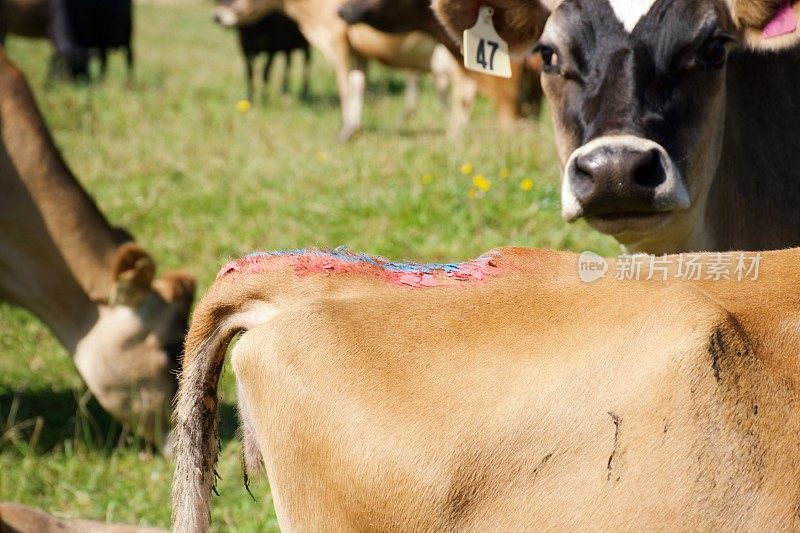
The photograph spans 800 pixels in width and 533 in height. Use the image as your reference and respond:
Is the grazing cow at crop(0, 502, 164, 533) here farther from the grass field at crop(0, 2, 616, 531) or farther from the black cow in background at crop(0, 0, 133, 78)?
the black cow in background at crop(0, 0, 133, 78)

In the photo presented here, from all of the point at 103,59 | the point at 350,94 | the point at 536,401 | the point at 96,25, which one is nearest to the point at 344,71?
the point at 350,94

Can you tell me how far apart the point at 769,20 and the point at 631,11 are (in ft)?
1.61

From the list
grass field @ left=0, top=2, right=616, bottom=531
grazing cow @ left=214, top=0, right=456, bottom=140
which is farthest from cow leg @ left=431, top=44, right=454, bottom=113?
grass field @ left=0, top=2, right=616, bottom=531

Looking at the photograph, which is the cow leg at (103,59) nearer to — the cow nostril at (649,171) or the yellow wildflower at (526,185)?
the yellow wildflower at (526,185)

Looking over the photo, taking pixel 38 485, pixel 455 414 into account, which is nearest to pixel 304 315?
pixel 455 414

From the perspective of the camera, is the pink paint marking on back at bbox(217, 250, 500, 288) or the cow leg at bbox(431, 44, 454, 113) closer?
the pink paint marking on back at bbox(217, 250, 500, 288)

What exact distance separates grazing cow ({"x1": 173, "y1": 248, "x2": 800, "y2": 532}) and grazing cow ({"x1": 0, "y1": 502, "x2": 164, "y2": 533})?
180 centimetres

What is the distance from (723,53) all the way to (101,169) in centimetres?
598

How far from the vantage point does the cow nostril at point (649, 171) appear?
3.09 m

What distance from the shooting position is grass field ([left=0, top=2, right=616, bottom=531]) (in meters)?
4.49

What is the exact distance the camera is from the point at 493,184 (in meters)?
6.64

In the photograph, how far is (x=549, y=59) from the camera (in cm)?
380

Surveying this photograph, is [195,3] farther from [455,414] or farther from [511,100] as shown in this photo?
[455,414]

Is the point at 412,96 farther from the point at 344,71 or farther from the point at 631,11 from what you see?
the point at 631,11
